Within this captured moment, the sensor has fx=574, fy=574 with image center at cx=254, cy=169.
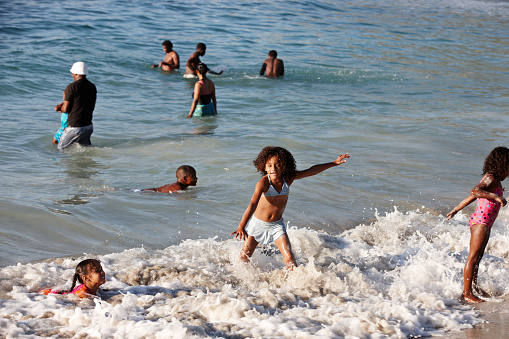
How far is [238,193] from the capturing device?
25.5 ft

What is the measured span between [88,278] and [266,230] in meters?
1.59

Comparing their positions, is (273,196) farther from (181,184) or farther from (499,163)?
(181,184)

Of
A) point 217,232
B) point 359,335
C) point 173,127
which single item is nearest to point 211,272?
point 217,232

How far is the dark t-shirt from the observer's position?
8859 mm

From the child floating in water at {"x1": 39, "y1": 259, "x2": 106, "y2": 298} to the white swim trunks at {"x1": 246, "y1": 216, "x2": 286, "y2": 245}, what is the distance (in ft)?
4.63

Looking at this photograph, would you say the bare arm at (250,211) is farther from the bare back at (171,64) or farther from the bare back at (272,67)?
the bare back at (171,64)

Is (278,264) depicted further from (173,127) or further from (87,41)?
(87,41)

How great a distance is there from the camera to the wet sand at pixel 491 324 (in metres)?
4.17

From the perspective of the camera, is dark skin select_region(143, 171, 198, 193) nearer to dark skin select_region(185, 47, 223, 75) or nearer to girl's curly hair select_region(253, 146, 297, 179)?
girl's curly hair select_region(253, 146, 297, 179)

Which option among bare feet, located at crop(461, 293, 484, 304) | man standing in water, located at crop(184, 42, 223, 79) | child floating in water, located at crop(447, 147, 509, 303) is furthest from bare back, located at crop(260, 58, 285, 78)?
bare feet, located at crop(461, 293, 484, 304)

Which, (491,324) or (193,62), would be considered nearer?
(491,324)

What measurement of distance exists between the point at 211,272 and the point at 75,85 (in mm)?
4790

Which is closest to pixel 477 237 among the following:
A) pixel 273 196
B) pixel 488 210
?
pixel 488 210

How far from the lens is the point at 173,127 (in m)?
11.8
